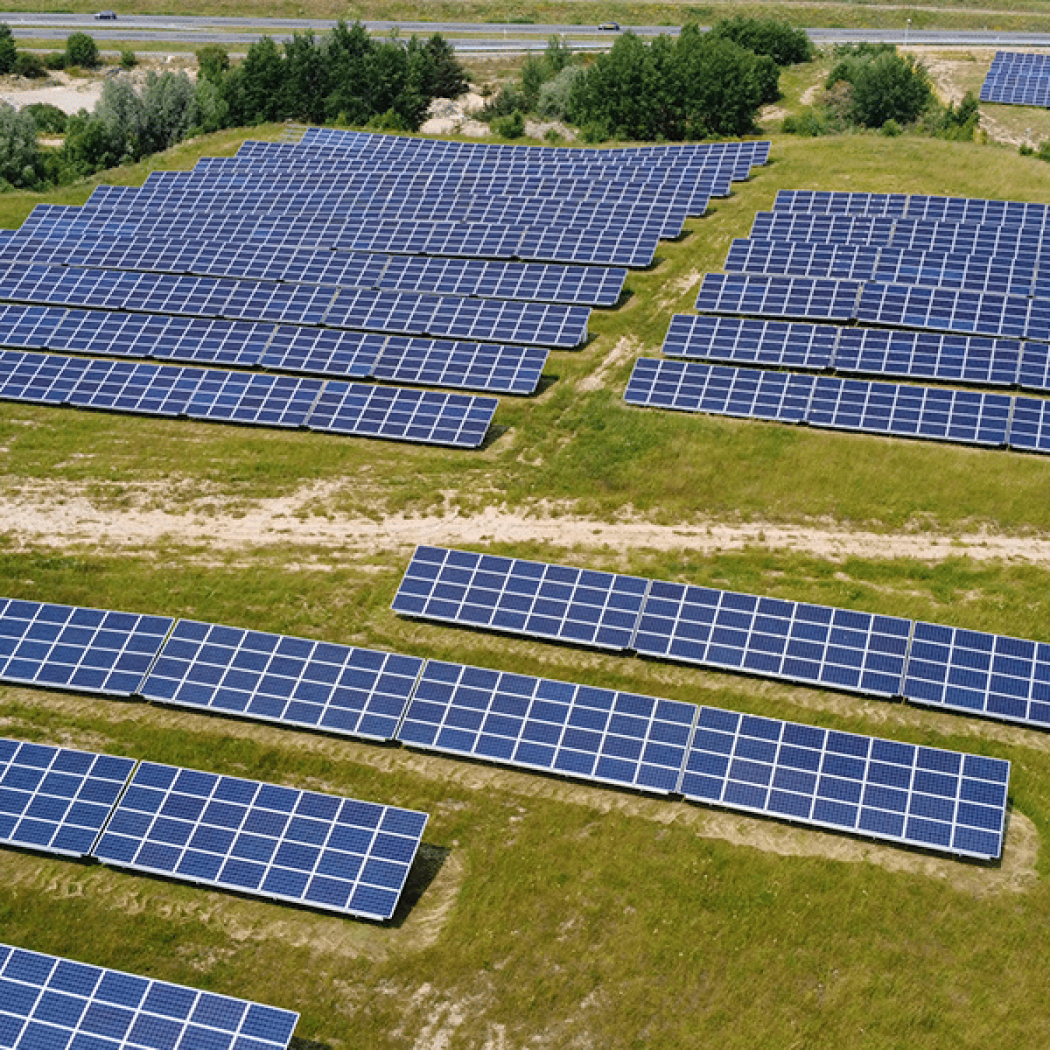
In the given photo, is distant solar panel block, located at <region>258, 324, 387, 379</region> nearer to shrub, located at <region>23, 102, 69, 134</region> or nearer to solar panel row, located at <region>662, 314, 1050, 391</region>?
solar panel row, located at <region>662, 314, 1050, 391</region>

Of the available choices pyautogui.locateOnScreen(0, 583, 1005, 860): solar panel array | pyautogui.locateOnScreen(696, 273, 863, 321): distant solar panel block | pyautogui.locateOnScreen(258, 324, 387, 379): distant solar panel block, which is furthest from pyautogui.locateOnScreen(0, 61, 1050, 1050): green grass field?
pyautogui.locateOnScreen(258, 324, 387, 379): distant solar panel block

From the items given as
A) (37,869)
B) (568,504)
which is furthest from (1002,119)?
(37,869)

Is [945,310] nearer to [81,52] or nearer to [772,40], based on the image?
[772,40]

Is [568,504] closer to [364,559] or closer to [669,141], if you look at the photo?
[364,559]

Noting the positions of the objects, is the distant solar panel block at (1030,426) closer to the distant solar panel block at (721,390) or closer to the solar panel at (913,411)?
the solar panel at (913,411)

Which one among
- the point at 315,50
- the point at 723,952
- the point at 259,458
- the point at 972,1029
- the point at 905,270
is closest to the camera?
the point at 972,1029
